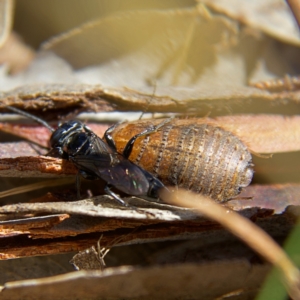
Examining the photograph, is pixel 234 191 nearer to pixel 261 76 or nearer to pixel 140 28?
pixel 261 76

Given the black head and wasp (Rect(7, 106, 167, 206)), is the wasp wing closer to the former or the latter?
wasp (Rect(7, 106, 167, 206))

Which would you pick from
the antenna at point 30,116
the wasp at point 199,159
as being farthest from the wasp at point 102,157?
the wasp at point 199,159

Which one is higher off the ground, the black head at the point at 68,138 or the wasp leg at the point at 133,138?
the wasp leg at the point at 133,138

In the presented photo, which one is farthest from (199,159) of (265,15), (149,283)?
(265,15)

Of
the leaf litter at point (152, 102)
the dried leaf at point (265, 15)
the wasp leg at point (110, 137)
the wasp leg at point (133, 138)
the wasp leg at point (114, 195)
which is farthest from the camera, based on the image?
the dried leaf at point (265, 15)

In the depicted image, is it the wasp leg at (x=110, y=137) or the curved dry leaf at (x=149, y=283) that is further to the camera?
the wasp leg at (x=110, y=137)

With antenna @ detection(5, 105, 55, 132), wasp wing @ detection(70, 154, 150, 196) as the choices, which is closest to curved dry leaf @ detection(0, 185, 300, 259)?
wasp wing @ detection(70, 154, 150, 196)

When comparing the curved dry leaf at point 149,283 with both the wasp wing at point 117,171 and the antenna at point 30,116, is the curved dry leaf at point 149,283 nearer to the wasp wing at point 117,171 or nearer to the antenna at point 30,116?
the wasp wing at point 117,171

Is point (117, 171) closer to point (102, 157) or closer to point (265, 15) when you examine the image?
point (102, 157)
